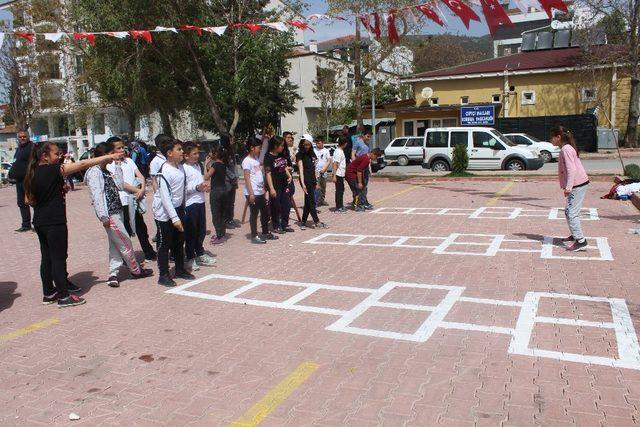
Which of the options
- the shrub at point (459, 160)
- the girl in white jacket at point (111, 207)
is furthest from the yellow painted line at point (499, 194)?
the girl in white jacket at point (111, 207)

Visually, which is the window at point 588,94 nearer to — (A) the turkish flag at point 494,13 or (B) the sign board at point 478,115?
(B) the sign board at point 478,115

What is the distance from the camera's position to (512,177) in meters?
18.0

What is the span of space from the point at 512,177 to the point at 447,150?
4.40m

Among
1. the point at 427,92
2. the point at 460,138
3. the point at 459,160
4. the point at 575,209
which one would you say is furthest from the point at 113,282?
the point at 427,92

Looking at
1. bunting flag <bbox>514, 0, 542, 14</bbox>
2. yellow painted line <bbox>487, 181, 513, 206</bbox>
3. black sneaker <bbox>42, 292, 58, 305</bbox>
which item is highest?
bunting flag <bbox>514, 0, 542, 14</bbox>

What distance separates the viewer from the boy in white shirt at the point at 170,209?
6.37 metres

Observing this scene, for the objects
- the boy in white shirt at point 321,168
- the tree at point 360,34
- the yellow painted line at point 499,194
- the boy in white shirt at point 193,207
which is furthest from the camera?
the tree at point 360,34

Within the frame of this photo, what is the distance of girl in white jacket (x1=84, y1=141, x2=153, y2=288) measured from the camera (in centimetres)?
629

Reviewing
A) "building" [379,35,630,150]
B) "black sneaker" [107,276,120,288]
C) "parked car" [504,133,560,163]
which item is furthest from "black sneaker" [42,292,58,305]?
"building" [379,35,630,150]

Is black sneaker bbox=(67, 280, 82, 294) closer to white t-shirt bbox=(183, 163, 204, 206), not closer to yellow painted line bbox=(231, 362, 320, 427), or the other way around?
white t-shirt bbox=(183, 163, 204, 206)

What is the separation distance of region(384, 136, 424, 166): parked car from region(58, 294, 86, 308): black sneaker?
24.1 metres

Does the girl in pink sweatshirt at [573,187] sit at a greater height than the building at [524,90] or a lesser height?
lesser

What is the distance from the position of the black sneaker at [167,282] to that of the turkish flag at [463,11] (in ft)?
23.5

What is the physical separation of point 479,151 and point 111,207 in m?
17.8
